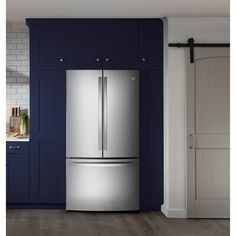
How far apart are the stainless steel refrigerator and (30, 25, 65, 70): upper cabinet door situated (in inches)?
12.5

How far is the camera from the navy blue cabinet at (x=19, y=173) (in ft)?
20.9

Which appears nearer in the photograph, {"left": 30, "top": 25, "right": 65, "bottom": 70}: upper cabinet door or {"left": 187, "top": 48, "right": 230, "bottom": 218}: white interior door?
{"left": 187, "top": 48, "right": 230, "bottom": 218}: white interior door

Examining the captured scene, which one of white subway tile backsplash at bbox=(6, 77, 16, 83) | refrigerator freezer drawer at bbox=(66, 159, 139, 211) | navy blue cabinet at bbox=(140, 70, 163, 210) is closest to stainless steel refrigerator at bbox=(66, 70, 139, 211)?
refrigerator freezer drawer at bbox=(66, 159, 139, 211)

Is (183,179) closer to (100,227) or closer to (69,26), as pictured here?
(100,227)

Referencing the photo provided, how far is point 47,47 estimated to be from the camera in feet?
20.9

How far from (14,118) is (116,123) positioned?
1.59 metres

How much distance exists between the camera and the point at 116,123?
6152 millimetres

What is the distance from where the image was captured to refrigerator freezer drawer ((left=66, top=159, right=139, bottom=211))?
241 inches

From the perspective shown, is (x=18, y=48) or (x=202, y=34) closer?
(x=202, y=34)

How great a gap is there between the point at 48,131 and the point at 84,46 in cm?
117

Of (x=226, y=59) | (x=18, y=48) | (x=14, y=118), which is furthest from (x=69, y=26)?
(x=226, y=59)

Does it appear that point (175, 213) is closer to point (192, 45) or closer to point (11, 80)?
point (192, 45)

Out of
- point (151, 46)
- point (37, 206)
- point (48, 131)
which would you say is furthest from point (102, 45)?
point (37, 206)

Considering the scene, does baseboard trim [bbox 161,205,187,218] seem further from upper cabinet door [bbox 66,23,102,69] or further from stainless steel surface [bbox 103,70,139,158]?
upper cabinet door [bbox 66,23,102,69]
